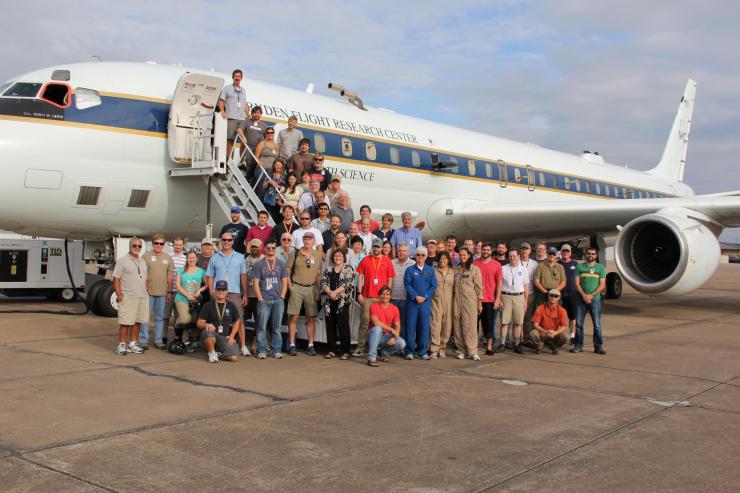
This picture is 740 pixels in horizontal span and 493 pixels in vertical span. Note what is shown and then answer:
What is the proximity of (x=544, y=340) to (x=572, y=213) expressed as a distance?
6127 mm

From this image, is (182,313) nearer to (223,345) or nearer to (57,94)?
(223,345)

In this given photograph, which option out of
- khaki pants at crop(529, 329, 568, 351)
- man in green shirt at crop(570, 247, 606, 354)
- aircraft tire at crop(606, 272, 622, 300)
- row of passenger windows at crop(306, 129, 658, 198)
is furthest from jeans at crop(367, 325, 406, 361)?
aircraft tire at crop(606, 272, 622, 300)

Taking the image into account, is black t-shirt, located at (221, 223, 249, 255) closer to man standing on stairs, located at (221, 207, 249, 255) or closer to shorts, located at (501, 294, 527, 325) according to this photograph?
man standing on stairs, located at (221, 207, 249, 255)

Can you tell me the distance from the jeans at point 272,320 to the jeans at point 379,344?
108 centimetres

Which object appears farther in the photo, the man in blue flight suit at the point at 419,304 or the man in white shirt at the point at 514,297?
the man in white shirt at the point at 514,297

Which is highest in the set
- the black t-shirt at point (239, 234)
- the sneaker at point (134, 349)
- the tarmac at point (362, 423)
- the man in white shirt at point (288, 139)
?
the man in white shirt at point (288, 139)

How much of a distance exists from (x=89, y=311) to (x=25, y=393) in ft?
21.9

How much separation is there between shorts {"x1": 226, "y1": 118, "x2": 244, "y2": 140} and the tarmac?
3809mm

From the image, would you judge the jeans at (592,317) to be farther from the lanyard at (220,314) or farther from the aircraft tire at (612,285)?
the aircraft tire at (612,285)

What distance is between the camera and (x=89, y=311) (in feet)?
39.2

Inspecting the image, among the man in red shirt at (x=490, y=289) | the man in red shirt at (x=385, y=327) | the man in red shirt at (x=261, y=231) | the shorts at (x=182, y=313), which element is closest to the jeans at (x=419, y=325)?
the man in red shirt at (x=385, y=327)

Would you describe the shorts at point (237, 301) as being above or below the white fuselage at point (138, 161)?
below

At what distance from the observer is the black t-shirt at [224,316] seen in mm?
7707

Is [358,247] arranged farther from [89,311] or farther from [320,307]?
[89,311]
